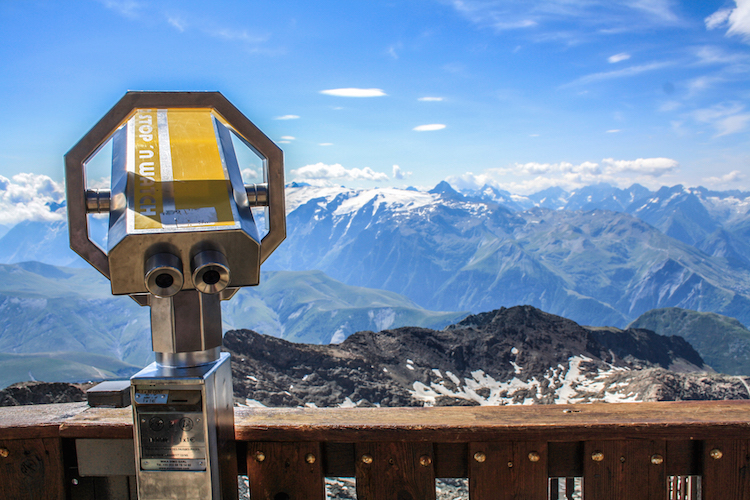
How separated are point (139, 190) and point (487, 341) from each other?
184 ft

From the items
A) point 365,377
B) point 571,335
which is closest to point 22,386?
point 365,377

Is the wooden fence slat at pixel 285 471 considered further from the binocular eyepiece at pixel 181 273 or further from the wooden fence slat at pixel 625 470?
the wooden fence slat at pixel 625 470

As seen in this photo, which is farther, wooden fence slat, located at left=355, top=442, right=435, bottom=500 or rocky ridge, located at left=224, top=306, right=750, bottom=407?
rocky ridge, located at left=224, top=306, right=750, bottom=407

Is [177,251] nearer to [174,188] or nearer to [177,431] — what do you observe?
[174,188]

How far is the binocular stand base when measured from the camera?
1.28 meters

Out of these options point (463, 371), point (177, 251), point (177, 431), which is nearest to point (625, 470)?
point (177, 431)

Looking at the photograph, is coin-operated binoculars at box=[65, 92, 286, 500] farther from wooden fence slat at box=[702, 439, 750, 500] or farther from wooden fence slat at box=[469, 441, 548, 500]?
wooden fence slat at box=[702, 439, 750, 500]

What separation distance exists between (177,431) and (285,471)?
1.35 feet

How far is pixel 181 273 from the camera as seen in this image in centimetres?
120

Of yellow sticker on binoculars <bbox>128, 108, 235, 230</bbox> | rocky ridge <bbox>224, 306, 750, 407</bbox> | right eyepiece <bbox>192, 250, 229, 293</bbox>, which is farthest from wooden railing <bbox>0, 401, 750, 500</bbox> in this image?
rocky ridge <bbox>224, 306, 750, 407</bbox>

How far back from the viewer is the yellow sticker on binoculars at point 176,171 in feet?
4.03

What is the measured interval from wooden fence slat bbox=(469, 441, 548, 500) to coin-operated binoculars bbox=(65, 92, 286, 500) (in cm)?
71

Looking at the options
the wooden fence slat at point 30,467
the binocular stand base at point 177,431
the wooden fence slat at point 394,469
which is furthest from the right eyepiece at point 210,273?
the wooden fence slat at point 30,467

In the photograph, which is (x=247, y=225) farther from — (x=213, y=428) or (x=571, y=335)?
(x=571, y=335)
